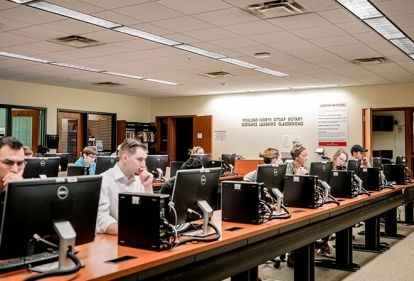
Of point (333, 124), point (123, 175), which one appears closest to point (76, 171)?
point (123, 175)

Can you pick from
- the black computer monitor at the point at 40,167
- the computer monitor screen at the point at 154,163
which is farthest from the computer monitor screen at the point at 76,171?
the black computer monitor at the point at 40,167

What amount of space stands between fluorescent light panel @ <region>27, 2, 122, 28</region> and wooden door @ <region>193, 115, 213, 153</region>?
7.67 meters

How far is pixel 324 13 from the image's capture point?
17.8 ft

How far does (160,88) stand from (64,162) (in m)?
4.90

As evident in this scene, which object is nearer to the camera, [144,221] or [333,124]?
[144,221]

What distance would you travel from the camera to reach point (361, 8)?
5.32m

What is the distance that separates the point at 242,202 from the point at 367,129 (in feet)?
26.9

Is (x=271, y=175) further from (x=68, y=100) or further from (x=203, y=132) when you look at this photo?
(x=203, y=132)

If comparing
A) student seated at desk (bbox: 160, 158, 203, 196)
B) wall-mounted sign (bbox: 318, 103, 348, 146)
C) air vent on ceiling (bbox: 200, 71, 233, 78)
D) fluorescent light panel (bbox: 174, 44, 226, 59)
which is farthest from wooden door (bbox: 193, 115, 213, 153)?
student seated at desk (bbox: 160, 158, 203, 196)

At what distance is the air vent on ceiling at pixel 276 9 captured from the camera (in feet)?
16.8

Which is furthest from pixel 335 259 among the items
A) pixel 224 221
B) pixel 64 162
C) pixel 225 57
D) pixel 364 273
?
pixel 64 162

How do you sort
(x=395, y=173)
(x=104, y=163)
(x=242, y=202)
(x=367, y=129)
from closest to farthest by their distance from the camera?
(x=242, y=202)
(x=104, y=163)
(x=395, y=173)
(x=367, y=129)

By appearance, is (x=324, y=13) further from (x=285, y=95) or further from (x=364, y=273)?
(x=285, y=95)

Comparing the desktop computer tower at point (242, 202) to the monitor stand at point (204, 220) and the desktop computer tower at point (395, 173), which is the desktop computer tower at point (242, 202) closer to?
the monitor stand at point (204, 220)
